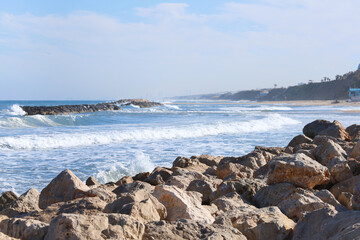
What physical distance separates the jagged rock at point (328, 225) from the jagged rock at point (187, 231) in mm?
530

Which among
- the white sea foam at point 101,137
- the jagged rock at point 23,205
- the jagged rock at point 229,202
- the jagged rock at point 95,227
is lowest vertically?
the white sea foam at point 101,137

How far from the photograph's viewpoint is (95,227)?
→ 2699mm

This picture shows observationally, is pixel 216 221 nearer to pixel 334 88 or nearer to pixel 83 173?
pixel 83 173

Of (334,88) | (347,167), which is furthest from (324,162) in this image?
(334,88)

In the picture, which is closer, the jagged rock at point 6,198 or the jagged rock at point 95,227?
the jagged rock at point 95,227

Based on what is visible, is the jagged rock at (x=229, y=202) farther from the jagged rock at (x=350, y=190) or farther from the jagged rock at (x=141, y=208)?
the jagged rock at (x=350, y=190)

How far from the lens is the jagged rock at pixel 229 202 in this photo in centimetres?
411

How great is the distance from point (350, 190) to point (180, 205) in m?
2.07

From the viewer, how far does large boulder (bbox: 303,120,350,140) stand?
10.6 metres

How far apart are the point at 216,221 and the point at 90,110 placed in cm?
4707

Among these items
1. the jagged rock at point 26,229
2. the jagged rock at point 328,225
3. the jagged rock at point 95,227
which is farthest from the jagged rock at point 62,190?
the jagged rock at point 328,225

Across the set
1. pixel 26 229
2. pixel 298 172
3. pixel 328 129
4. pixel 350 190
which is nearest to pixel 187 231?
pixel 26 229

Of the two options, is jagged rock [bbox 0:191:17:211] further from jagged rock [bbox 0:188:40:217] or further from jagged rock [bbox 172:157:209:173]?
jagged rock [bbox 172:157:209:173]

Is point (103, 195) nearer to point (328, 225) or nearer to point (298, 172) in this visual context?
point (298, 172)
